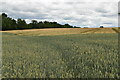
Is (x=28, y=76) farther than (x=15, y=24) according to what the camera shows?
No

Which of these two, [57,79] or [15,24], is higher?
[15,24]

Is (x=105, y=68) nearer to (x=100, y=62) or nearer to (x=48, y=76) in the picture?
(x=100, y=62)

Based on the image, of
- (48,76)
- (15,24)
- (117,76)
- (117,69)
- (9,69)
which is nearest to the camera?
(117,76)

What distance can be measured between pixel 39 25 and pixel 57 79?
82274 mm

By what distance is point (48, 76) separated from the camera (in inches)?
145

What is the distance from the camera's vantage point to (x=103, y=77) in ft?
11.3

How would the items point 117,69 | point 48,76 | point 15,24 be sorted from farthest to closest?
point 15,24 → point 117,69 → point 48,76

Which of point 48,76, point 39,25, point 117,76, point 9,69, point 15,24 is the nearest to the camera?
point 117,76

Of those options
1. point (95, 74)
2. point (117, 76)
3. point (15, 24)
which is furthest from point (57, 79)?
point (15, 24)

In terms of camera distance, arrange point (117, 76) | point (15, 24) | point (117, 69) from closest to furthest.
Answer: point (117, 76)
point (117, 69)
point (15, 24)

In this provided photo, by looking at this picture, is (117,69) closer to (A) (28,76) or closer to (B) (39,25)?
(A) (28,76)

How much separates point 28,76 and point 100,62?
7.86ft

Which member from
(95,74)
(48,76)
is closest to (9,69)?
(48,76)

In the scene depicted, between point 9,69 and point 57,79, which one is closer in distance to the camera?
point 57,79
